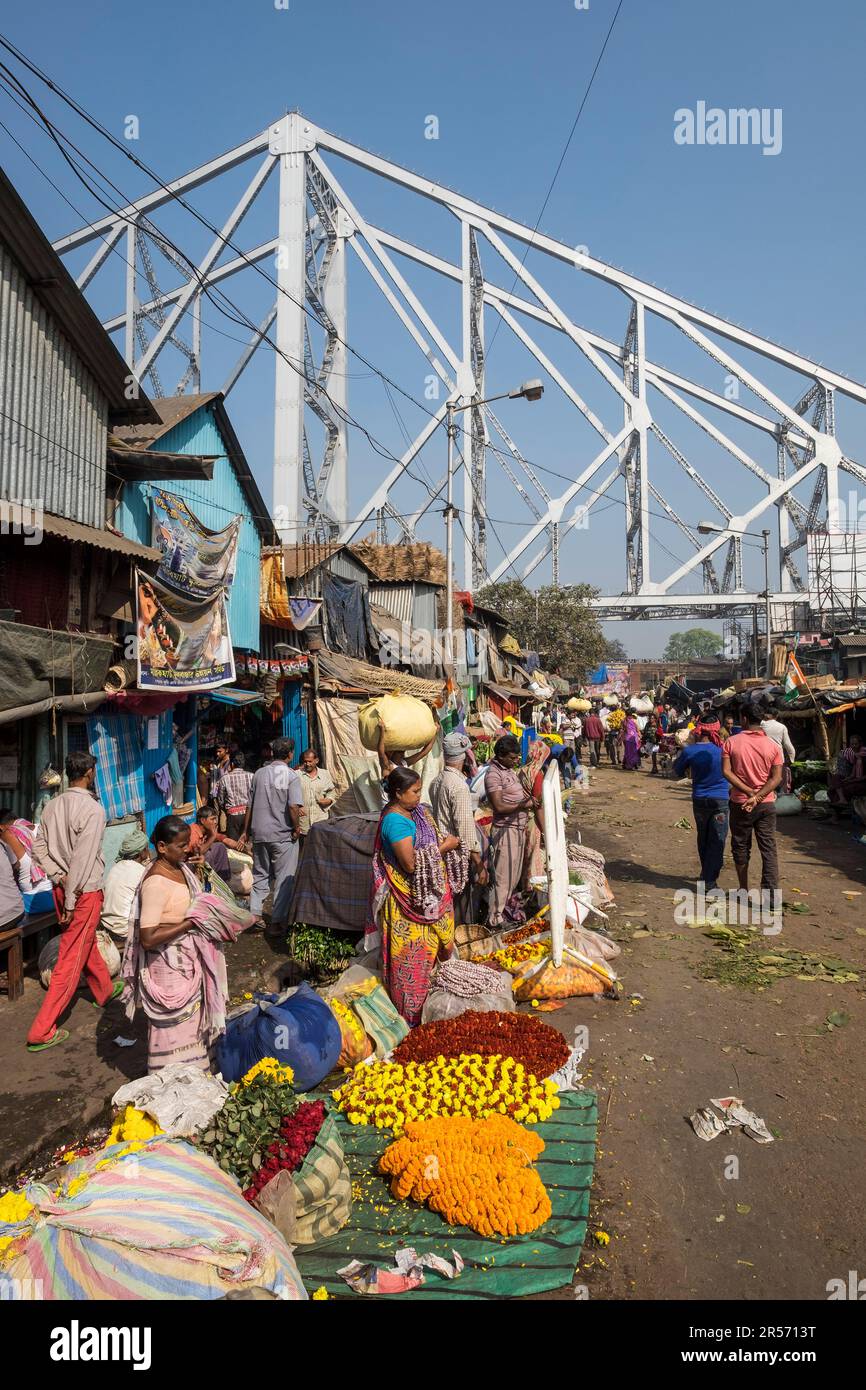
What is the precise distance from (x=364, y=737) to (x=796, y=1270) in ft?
16.5

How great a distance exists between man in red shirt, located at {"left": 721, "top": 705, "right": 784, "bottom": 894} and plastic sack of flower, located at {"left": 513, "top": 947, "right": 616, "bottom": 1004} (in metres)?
2.55

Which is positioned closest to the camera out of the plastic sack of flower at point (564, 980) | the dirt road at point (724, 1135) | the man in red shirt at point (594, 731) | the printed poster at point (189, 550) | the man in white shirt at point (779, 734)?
the dirt road at point (724, 1135)

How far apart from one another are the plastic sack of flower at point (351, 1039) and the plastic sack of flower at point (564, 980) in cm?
141

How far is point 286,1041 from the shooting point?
423 centimetres

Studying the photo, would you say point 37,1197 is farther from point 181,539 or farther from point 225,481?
point 225,481

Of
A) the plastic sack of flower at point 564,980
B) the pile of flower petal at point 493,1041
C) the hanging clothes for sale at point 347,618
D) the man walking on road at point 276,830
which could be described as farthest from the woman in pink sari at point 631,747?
the pile of flower petal at point 493,1041

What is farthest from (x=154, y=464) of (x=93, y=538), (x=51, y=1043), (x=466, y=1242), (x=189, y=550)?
(x=466, y=1242)

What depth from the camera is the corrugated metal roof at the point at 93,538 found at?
682 cm

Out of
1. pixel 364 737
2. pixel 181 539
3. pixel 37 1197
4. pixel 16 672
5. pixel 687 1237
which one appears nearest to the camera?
pixel 37 1197

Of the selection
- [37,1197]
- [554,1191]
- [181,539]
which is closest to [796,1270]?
[554,1191]

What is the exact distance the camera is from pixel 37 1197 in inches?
102

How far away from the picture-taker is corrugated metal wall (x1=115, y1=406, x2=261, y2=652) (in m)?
9.19

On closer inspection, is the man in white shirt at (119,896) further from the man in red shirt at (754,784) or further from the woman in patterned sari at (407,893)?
the man in red shirt at (754,784)
